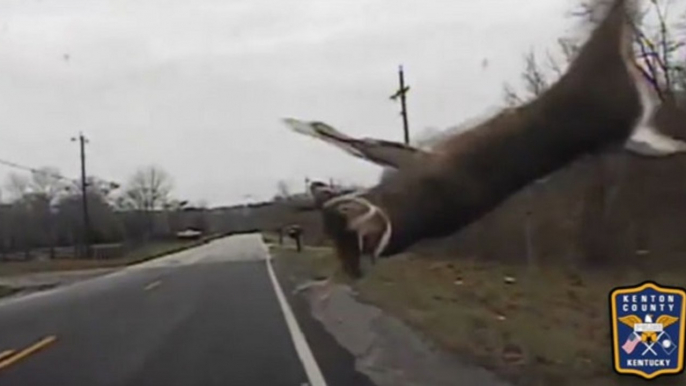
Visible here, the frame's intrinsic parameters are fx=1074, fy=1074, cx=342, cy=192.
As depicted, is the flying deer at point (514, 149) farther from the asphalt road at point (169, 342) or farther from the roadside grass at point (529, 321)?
the roadside grass at point (529, 321)

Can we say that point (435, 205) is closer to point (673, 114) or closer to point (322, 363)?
point (673, 114)

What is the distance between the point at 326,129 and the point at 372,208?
194 mm

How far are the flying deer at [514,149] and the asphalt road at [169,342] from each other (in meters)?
3.75

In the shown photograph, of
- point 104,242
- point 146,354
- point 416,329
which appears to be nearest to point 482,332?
point 416,329

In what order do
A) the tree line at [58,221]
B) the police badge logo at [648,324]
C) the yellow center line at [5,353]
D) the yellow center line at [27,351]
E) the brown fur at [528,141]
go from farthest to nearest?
the tree line at [58,221], the yellow center line at [5,353], the yellow center line at [27,351], the police badge logo at [648,324], the brown fur at [528,141]

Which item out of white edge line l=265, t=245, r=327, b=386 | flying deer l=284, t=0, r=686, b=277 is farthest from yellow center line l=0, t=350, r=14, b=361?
flying deer l=284, t=0, r=686, b=277

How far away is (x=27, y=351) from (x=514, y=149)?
1616 centimetres

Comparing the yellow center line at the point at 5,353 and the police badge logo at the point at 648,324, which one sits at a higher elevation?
the police badge logo at the point at 648,324

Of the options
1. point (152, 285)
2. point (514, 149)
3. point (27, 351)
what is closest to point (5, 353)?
point (27, 351)

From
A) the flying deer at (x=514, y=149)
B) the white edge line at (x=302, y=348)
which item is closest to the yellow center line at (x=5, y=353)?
the white edge line at (x=302, y=348)

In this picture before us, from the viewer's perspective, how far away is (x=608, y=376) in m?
9.76

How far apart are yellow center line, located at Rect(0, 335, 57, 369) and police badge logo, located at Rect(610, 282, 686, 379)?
12.9 m

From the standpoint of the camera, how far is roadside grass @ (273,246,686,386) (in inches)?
393

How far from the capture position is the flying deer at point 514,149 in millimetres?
1411
